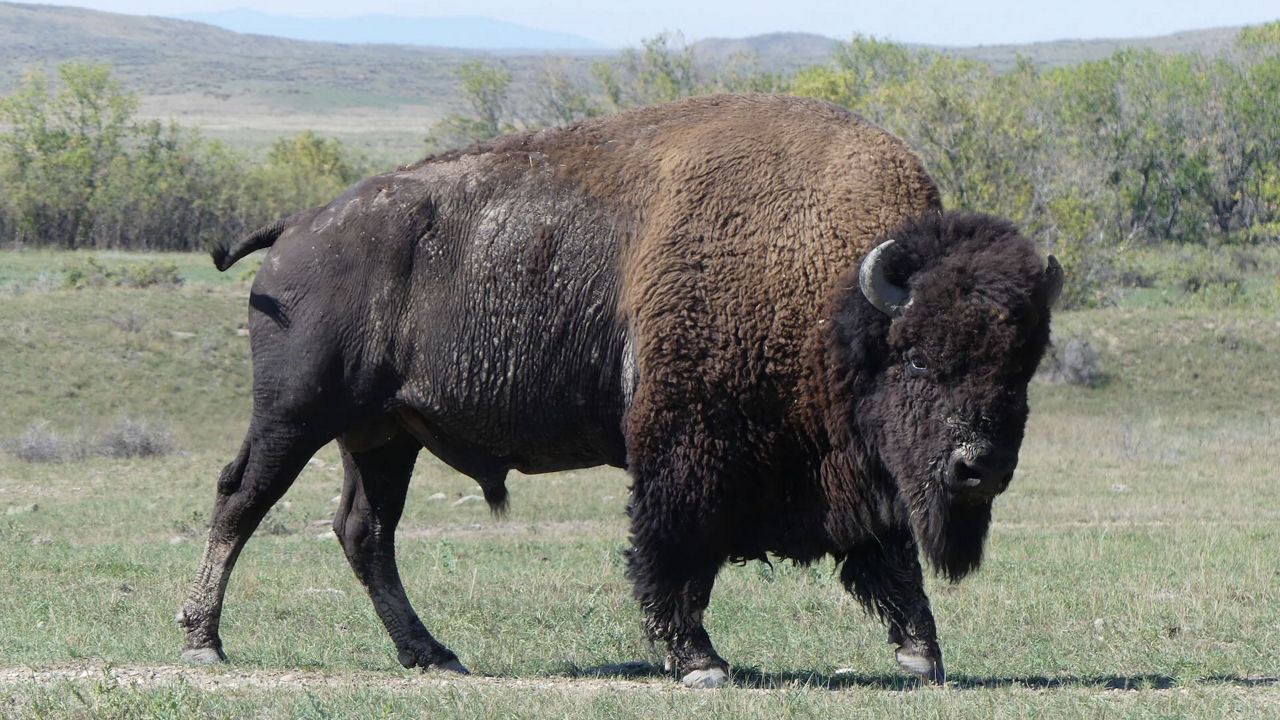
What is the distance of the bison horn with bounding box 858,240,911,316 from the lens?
648 cm

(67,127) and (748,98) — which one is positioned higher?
(748,98)

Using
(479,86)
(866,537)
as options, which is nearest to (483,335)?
(866,537)

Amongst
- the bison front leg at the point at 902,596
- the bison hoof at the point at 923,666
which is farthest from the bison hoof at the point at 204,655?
the bison hoof at the point at 923,666

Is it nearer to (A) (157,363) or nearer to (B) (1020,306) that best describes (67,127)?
(A) (157,363)

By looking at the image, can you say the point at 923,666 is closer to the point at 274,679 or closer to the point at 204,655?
the point at 274,679

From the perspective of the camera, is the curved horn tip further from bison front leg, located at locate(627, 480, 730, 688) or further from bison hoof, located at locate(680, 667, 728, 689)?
bison hoof, located at locate(680, 667, 728, 689)

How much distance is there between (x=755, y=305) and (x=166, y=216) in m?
42.7

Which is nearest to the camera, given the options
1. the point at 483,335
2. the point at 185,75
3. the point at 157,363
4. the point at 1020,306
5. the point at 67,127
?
the point at 1020,306

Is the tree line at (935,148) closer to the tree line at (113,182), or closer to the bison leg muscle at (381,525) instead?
the tree line at (113,182)

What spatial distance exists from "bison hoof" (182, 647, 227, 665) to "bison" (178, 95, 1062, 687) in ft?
0.05

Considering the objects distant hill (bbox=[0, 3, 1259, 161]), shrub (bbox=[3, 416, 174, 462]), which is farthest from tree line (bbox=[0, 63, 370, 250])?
distant hill (bbox=[0, 3, 1259, 161])

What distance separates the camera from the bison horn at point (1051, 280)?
21.4 ft

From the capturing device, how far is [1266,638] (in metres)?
8.05

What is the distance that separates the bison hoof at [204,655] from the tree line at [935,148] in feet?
90.5
